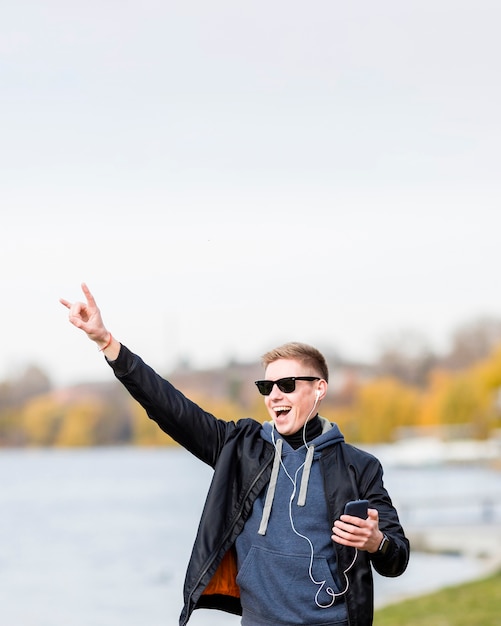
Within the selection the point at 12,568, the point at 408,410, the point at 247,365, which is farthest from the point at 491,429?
the point at 12,568

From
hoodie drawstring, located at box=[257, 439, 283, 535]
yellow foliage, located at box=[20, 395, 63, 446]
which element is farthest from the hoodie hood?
yellow foliage, located at box=[20, 395, 63, 446]

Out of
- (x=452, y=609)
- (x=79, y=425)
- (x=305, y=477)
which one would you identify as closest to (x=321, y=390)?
(x=305, y=477)

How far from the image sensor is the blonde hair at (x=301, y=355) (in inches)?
131

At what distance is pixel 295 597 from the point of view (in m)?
3.07

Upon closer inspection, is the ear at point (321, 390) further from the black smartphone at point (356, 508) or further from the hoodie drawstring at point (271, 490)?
the black smartphone at point (356, 508)

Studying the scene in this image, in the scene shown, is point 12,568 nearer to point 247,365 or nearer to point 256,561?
point 256,561

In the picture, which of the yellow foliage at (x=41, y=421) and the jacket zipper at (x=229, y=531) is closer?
the jacket zipper at (x=229, y=531)

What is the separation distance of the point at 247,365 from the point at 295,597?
58765mm

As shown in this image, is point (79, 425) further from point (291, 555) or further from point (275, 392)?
point (291, 555)

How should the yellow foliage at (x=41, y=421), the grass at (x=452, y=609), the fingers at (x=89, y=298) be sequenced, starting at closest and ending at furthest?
1. the fingers at (x=89, y=298)
2. the grass at (x=452, y=609)
3. the yellow foliage at (x=41, y=421)

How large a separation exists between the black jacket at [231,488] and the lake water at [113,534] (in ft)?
33.9

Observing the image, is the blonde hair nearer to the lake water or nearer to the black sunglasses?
the black sunglasses

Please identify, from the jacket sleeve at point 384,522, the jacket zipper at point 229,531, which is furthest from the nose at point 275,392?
the jacket sleeve at point 384,522

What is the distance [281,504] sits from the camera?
317 centimetres
